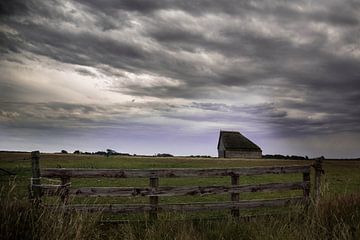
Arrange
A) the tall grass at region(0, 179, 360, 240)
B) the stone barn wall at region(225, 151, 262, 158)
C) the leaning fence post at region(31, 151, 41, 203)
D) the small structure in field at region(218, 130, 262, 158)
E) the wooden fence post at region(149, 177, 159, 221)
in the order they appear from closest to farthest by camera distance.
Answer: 1. the tall grass at region(0, 179, 360, 240)
2. the leaning fence post at region(31, 151, 41, 203)
3. the wooden fence post at region(149, 177, 159, 221)
4. the stone barn wall at region(225, 151, 262, 158)
5. the small structure in field at region(218, 130, 262, 158)

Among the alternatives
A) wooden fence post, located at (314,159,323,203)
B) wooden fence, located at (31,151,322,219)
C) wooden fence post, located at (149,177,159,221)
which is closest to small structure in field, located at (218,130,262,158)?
wooden fence post, located at (314,159,323,203)

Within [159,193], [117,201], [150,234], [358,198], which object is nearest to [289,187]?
[358,198]

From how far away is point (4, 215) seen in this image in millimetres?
5141

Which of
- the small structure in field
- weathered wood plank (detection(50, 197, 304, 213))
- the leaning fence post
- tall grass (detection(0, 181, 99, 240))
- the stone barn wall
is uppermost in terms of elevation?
the small structure in field

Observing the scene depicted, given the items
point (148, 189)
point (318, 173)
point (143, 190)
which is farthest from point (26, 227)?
point (318, 173)

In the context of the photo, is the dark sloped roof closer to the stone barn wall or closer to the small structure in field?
the small structure in field

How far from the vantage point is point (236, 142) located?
259 ft

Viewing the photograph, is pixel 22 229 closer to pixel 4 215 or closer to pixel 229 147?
pixel 4 215

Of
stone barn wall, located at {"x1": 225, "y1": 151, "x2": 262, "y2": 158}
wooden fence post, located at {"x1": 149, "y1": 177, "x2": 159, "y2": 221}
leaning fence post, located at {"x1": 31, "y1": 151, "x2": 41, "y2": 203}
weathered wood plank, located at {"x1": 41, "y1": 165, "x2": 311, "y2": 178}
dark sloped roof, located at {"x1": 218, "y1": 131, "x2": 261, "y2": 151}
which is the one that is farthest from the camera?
dark sloped roof, located at {"x1": 218, "y1": 131, "x2": 261, "y2": 151}

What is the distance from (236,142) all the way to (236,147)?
1845mm

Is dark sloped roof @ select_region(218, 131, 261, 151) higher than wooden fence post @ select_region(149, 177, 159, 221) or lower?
higher

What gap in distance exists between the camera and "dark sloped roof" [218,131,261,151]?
7750 cm

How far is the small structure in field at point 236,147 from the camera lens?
77.0 meters

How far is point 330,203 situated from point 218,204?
122 inches
